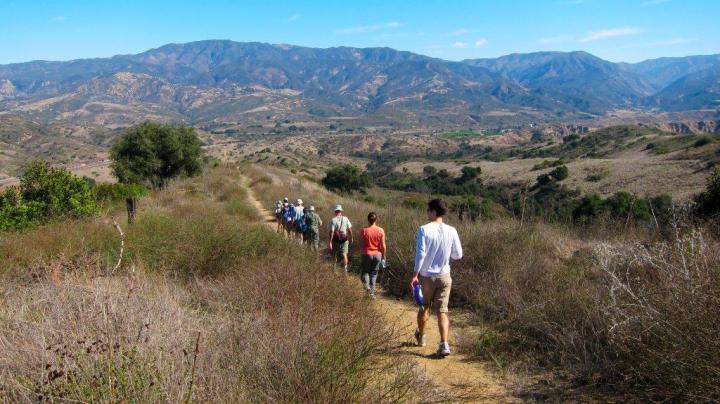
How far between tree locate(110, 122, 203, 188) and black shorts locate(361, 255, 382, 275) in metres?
24.6

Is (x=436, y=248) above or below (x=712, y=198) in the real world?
above

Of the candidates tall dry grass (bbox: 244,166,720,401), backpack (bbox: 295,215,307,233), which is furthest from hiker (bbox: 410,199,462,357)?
backpack (bbox: 295,215,307,233)

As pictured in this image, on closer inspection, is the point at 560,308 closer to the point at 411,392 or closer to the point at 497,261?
the point at 497,261

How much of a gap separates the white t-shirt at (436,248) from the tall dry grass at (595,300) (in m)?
1.01

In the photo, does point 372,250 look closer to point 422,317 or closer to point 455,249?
point 422,317

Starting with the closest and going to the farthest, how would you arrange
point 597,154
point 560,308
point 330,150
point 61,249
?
point 560,308, point 61,249, point 597,154, point 330,150

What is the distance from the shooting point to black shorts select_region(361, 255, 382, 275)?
756cm

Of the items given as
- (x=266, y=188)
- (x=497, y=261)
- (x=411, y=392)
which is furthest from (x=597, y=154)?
(x=411, y=392)

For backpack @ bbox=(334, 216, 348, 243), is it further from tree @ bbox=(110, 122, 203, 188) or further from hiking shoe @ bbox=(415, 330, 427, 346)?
tree @ bbox=(110, 122, 203, 188)

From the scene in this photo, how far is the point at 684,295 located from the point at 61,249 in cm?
775

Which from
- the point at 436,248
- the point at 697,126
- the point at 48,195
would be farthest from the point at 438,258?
the point at 697,126

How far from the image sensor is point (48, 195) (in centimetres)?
1316

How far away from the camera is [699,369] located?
10.8 feet

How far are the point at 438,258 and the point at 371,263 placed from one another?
247 cm
